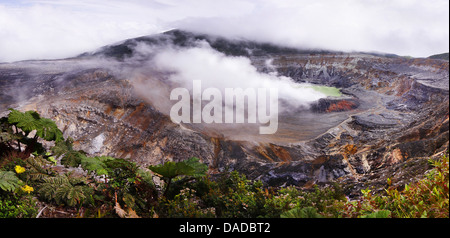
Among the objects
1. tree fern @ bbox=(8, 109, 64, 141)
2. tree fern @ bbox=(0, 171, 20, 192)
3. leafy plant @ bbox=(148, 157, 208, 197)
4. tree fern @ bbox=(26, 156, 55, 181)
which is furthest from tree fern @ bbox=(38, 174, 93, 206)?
leafy plant @ bbox=(148, 157, 208, 197)

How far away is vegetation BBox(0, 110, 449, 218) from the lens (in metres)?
3.00

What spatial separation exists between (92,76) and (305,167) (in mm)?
3347

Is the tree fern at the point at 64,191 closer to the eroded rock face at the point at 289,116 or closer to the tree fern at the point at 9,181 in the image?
the tree fern at the point at 9,181

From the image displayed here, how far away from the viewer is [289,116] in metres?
4.01

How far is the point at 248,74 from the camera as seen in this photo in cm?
430

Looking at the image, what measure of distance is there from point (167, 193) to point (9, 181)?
1.74 meters

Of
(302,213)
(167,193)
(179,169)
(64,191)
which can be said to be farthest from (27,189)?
(302,213)

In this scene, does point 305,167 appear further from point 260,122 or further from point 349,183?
point 260,122

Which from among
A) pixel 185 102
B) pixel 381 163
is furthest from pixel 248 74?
pixel 381 163

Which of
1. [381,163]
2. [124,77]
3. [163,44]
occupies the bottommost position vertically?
[381,163]

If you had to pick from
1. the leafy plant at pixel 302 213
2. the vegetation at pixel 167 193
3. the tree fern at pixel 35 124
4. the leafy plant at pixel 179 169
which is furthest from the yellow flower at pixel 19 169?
the leafy plant at pixel 302 213

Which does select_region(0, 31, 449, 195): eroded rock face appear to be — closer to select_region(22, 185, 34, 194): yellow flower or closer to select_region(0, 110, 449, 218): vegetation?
select_region(0, 110, 449, 218): vegetation

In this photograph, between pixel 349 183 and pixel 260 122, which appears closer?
pixel 349 183

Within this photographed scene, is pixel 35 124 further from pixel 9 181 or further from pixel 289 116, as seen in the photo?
pixel 289 116
